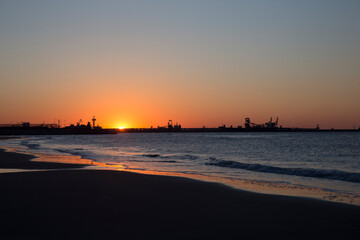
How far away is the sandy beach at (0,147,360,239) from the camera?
691 cm

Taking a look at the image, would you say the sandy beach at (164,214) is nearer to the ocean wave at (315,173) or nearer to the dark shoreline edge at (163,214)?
the dark shoreline edge at (163,214)

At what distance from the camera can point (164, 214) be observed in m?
8.54

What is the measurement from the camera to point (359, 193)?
1303 cm

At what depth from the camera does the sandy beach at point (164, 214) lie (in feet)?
22.7

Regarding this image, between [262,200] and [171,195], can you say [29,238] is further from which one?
[262,200]

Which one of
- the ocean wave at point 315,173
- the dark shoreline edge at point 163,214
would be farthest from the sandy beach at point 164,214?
the ocean wave at point 315,173

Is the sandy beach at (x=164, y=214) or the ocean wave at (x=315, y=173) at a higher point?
the sandy beach at (x=164, y=214)

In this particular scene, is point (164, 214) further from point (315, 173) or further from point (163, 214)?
point (315, 173)

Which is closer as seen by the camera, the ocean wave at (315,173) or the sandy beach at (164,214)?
the sandy beach at (164,214)

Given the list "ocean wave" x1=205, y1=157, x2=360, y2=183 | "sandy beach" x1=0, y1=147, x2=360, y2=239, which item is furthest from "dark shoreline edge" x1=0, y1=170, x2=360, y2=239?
"ocean wave" x1=205, y1=157, x2=360, y2=183

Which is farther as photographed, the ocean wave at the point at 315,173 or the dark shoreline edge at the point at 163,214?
the ocean wave at the point at 315,173

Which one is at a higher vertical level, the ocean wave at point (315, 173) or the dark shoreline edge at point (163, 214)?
the dark shoreline edge at point (163, 214)

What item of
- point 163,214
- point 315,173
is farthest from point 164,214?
point 315,173

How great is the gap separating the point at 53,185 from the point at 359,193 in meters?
11.4
